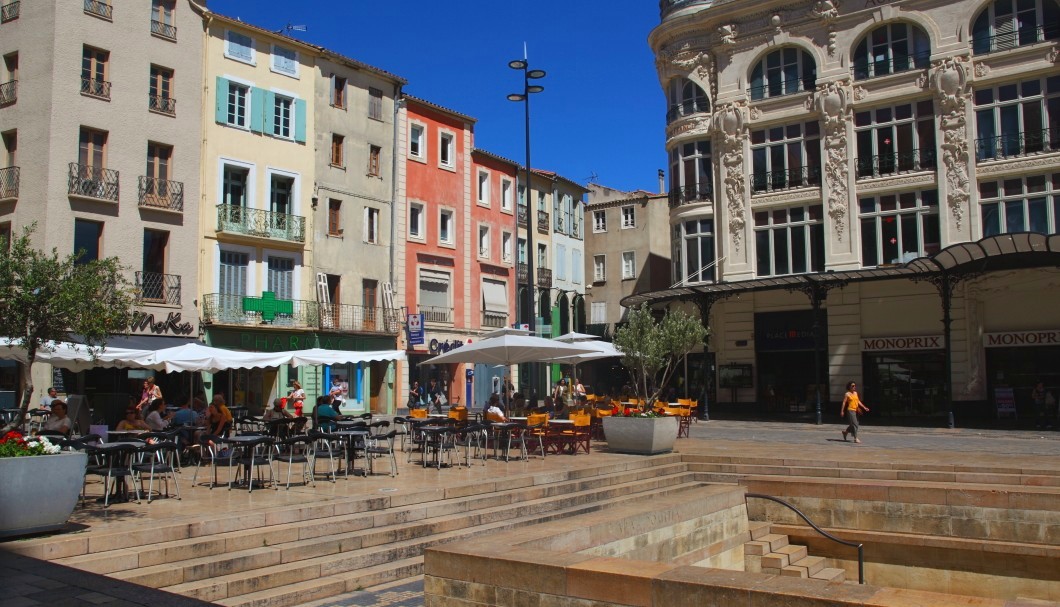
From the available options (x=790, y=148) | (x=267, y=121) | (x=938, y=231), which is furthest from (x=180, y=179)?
(x=938, y=231)

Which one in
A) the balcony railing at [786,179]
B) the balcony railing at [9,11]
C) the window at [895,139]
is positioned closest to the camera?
the balcony railing at [9,11]

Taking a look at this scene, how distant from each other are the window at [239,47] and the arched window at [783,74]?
19186mm

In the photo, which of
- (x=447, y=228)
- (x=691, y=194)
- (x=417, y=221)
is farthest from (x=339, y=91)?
(x=691, y=194)

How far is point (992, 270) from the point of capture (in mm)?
26750

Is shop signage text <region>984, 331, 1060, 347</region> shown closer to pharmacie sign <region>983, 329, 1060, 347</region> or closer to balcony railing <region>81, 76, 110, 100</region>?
pharmacie sign <region>983, 329, 1060, 347</region>

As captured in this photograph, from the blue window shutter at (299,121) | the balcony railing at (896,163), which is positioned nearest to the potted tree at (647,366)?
the balcony railing at (896,163)

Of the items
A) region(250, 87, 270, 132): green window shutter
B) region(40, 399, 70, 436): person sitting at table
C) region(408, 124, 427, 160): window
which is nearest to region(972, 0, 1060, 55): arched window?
region(408, 124, 427, 160): window

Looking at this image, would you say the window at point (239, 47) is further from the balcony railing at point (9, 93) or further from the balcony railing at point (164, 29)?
the balcony railing at point (9, 93)

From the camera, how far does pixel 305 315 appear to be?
3184 cm

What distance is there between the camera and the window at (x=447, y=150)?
39.6m

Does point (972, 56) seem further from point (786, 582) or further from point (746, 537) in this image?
point (786, 582)

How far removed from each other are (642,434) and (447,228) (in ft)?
81.7

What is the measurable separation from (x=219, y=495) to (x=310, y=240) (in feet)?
74.7

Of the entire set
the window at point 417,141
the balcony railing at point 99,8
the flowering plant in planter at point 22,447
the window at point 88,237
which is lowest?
the flowering plant in planter at point 22,447
